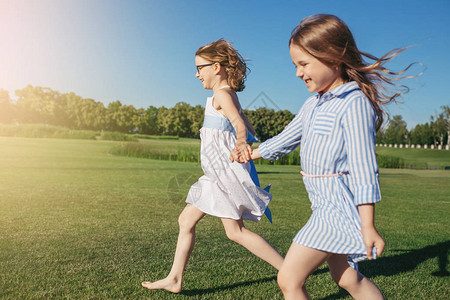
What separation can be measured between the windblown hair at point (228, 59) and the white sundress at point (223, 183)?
0.99 feet

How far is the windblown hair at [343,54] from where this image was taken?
209 centimetres

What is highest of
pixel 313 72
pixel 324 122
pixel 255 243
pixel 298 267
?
pixel 313 72

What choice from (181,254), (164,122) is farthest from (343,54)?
(164,122)

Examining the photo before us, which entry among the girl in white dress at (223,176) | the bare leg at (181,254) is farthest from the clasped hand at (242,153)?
the bare leg at (181,254)

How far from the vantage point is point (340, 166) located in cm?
205

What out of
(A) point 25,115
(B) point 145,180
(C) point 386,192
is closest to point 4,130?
(A) point 25,115

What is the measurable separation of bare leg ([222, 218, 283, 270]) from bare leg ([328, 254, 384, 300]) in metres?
0.68

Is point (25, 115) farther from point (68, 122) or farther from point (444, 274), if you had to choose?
point (444, 274)

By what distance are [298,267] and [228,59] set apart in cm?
177

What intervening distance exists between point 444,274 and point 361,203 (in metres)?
2.81

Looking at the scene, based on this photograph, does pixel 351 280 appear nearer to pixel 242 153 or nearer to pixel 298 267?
pixel 298 267

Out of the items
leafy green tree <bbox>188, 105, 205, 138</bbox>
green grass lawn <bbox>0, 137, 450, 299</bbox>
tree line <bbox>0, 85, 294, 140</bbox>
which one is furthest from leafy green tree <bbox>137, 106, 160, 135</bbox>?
green grass lawn <bbox>0, 137, 450, 299</bbox>

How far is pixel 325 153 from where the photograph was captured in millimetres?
2061

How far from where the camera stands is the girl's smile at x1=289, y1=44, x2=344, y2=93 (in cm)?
213
